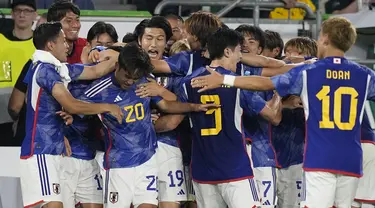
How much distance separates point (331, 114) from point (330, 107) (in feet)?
0.18

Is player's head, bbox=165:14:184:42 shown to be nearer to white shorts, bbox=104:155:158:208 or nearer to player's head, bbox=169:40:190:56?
player's head, bbox=169:40:190:56

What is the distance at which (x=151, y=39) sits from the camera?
27.0 ft

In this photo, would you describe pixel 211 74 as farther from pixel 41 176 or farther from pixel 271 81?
pixel 41 176

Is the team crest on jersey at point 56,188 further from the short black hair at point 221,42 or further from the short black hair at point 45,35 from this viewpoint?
the short black hair at point 221,42

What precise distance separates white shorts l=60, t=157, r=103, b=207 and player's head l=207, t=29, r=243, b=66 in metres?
1.52

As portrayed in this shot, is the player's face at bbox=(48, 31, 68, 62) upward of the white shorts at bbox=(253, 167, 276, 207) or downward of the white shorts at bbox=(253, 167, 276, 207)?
upward

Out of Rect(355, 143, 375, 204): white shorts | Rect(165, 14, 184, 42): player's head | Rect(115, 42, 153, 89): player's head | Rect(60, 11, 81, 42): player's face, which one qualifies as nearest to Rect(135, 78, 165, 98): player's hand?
Rect(115, 42, 153, 89): player's head

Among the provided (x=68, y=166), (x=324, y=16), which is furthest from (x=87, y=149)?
(x=324, y=16)

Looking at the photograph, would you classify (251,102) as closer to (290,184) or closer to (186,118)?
(186,118)

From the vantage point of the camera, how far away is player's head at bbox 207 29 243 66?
7574mm

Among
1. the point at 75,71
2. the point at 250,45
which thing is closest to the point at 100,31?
the point at 75,71

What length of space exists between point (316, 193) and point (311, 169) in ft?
0.60

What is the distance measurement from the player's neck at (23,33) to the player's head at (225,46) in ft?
9.62

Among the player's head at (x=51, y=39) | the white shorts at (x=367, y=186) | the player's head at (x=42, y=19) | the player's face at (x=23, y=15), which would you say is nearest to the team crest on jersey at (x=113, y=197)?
the player's head at (x=51, y=39)
